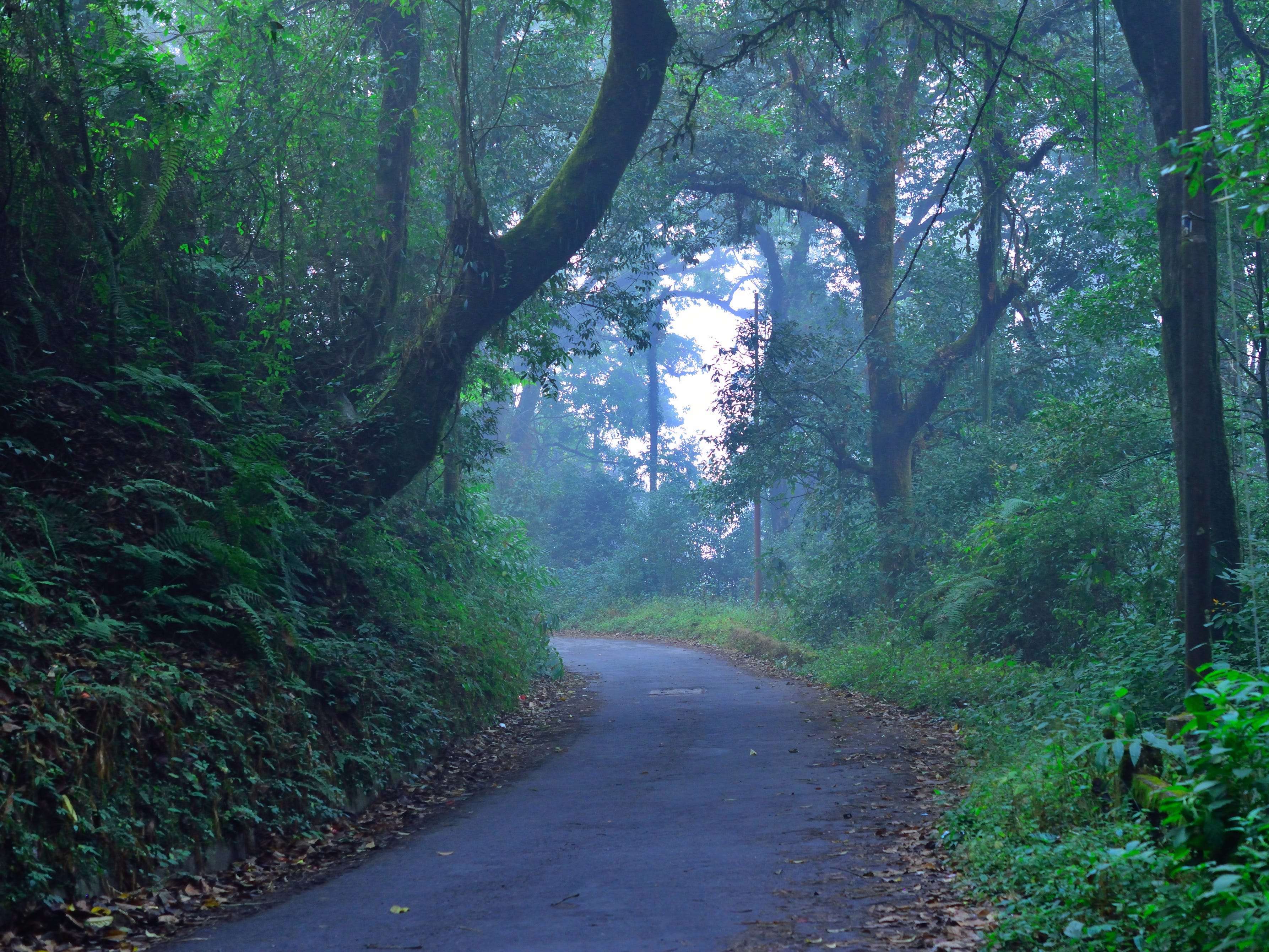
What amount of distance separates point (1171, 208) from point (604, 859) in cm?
804

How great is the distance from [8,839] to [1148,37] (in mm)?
11519

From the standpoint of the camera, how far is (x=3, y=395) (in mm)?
8781

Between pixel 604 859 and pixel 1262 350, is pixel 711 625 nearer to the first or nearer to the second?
pixel 1262 350

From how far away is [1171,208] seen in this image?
33.5ft

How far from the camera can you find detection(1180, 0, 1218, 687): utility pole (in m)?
7.92

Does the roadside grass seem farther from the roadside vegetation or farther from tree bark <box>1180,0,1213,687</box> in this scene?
tree bark <box>1180,0,1213,687</box>

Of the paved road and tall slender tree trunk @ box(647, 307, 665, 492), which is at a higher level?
tall slender tree trunk @ box(647, 307, 665, 492)

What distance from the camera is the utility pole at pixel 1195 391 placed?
26.0ft

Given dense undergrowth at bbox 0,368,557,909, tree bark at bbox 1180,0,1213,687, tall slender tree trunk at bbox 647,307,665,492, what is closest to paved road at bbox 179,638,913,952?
dense undergrowth at bbox 0,368,557,909

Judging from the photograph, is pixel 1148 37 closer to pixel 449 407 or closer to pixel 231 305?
pixel 449 407

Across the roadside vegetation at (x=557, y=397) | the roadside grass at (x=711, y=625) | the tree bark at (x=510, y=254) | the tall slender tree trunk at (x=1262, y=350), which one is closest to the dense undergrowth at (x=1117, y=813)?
the roadside vegetation at (x=557, y=397)

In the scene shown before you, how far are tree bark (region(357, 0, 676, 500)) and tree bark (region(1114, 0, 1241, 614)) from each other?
5.26m

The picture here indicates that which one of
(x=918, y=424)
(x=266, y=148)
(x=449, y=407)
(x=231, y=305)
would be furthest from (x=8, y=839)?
(x=918, y=424)

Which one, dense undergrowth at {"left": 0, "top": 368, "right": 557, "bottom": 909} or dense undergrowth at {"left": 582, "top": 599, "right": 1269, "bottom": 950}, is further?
dense undergrowth at {"left": 0, "top": 368, "right": 557, "bottom": 909}
